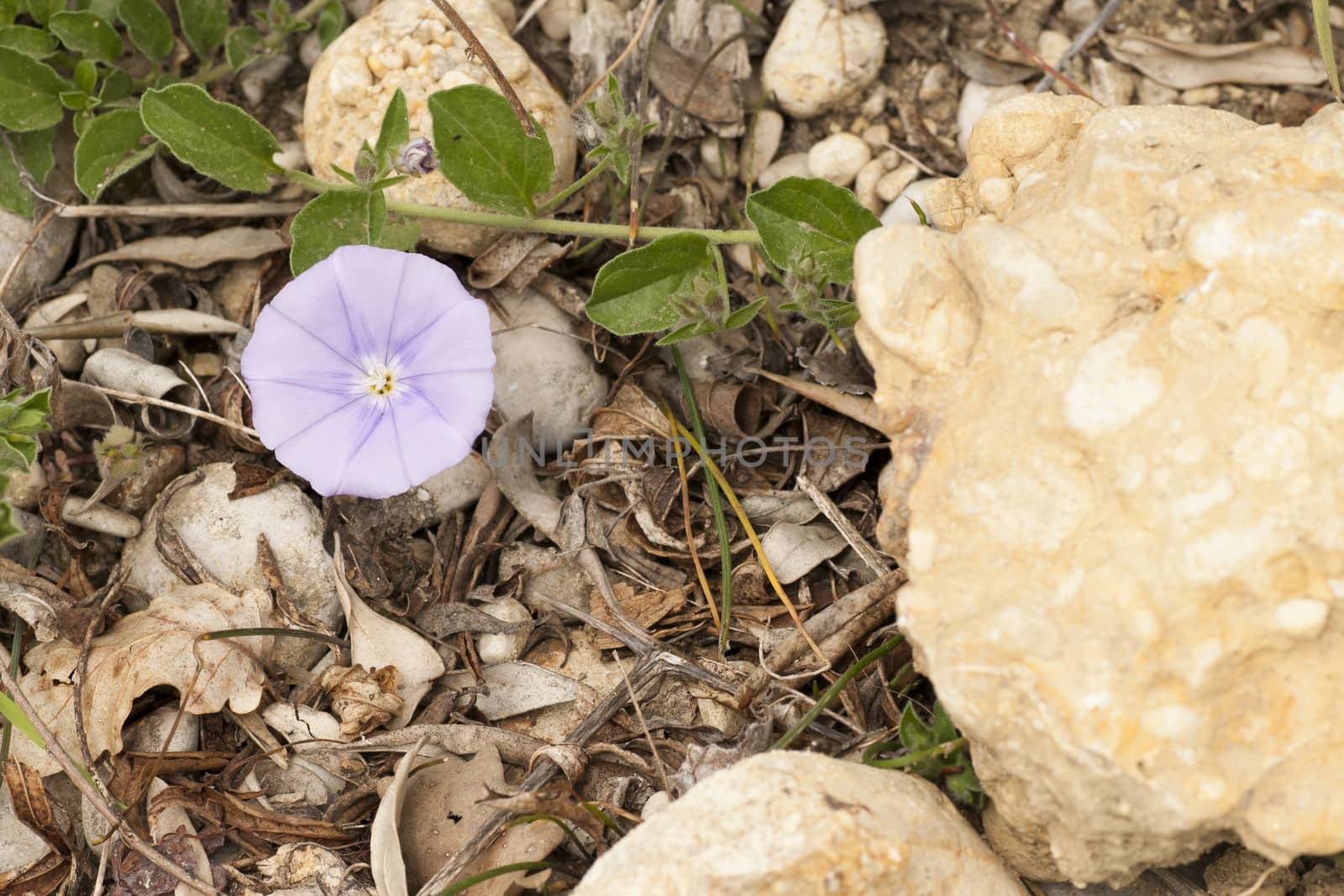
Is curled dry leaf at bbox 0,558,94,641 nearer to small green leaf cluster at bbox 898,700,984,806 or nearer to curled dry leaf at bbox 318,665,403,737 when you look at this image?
curled dry leaf at bbox 318,665,403,737

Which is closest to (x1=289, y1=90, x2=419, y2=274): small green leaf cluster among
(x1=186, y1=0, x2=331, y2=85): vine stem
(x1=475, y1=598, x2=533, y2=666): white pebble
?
(x1=186, y1=0, x2=331, y2=85): vine stem

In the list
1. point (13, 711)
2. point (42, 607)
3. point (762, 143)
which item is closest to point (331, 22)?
point (762, 143)

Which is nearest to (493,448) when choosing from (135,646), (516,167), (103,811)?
(516,167)

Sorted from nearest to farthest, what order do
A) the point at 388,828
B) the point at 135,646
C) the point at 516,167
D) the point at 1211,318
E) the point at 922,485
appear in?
the point at 1211,318, the point at 922,485, the point at 388,828, the point at 135,646, the point at 516,167

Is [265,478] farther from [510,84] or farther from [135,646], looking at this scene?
[510,84]

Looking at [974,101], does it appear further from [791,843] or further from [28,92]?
[28,92]

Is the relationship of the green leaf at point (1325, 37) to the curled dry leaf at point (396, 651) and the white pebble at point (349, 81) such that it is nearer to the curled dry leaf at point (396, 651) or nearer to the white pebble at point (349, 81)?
the white pebble at point (349, 81)

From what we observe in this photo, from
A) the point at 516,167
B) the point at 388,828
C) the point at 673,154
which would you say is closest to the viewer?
the point at 388,828

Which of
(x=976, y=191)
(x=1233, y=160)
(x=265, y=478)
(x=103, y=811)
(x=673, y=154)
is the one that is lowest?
(x=103, y=811)
